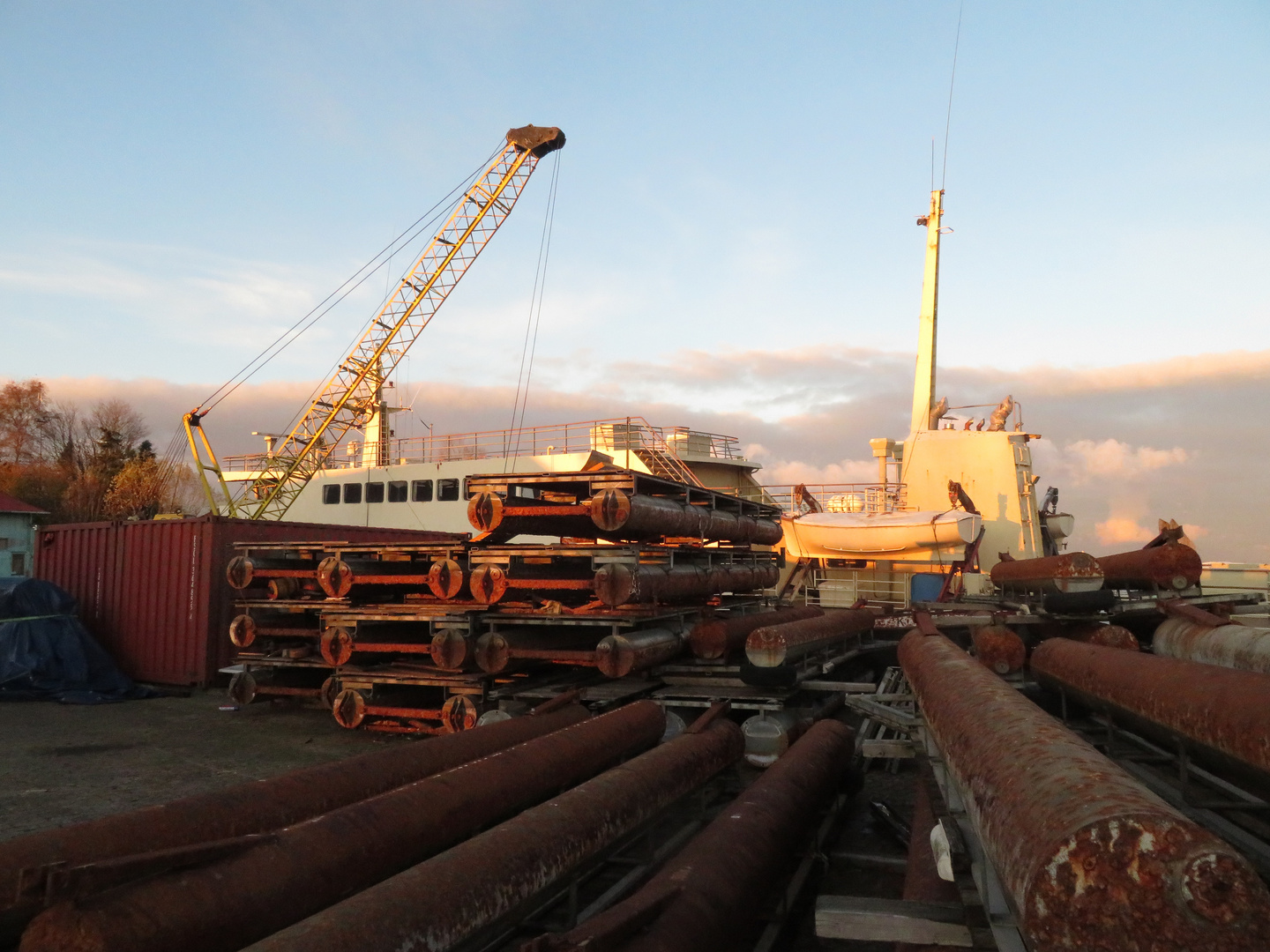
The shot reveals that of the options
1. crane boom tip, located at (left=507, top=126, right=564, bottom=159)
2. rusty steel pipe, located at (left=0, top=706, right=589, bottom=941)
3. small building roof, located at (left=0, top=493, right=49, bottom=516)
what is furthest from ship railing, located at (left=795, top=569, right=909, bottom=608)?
small building roof, located at (left=0, top=493, right=49, bottom=516)

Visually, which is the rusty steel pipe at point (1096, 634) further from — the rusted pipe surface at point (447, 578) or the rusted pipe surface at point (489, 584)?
the rusted pipe surface at point (447, 578)

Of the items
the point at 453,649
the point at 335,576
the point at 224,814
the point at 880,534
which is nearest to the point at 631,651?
the point at 453,649

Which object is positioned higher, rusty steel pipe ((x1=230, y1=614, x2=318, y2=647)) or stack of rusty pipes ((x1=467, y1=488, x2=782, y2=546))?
stack of rusty pipes ((x1=467, y1=488, x2=782, y2=546))

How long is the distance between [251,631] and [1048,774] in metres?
10.3

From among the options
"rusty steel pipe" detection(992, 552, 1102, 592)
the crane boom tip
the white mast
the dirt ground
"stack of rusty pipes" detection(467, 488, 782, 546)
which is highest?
the crane boom tip

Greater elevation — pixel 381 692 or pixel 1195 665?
pixel 1195 665

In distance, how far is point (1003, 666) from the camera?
7.74 meters

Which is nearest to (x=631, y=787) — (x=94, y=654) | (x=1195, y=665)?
(x=1195, y=665)

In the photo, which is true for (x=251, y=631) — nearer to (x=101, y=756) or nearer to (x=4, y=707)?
(x=101, y=756)

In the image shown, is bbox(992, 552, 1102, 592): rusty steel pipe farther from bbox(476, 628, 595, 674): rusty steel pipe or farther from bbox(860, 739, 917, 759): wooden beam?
bbox(476, 628, 595, 674): rusty steel pipe

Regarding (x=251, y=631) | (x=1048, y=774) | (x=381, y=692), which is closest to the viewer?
(x=1048, y=774)

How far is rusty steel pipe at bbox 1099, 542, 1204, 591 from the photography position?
8.41 metres

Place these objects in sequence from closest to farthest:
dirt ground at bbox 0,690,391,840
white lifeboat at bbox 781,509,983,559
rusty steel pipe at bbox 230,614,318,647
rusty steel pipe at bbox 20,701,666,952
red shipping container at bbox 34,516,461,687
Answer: rusty steel pipe at bbox 20,701,666,952
dirt ground at bbox 0,690,391,840
rusty steel pipe at bbox 230,614,318,647
red shipping container at bbox 34,516,461,687
white lifeboat at bbox 781,509,983,559

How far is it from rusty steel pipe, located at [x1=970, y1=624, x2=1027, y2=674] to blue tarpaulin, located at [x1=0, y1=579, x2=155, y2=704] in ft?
39.3
